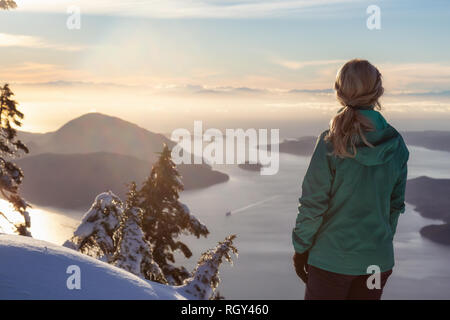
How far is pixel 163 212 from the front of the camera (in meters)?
17.7

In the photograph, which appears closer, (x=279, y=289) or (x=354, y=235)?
(x=354, y=235)

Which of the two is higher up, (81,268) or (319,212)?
(319,212)

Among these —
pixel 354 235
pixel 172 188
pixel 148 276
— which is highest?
pixel 354 235

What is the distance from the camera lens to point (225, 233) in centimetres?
14588

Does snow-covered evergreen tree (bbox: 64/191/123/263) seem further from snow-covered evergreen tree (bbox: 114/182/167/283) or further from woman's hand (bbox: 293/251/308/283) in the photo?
woman's hand (bbox: 293/251/308/283)

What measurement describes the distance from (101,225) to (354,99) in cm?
1263

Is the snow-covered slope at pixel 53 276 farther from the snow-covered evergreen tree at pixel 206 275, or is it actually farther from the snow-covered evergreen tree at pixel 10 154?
the snow-covered evergreen tree at pixel 10 154

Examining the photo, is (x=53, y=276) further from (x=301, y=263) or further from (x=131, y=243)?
(x=131, y=243)

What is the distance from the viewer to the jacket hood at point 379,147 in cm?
315

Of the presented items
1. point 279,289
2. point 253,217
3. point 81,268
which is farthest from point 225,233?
point 81,268

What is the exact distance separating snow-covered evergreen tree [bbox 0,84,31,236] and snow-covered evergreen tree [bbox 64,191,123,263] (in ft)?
14.4

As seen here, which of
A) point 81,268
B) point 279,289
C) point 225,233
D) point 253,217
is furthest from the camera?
point 253,217
